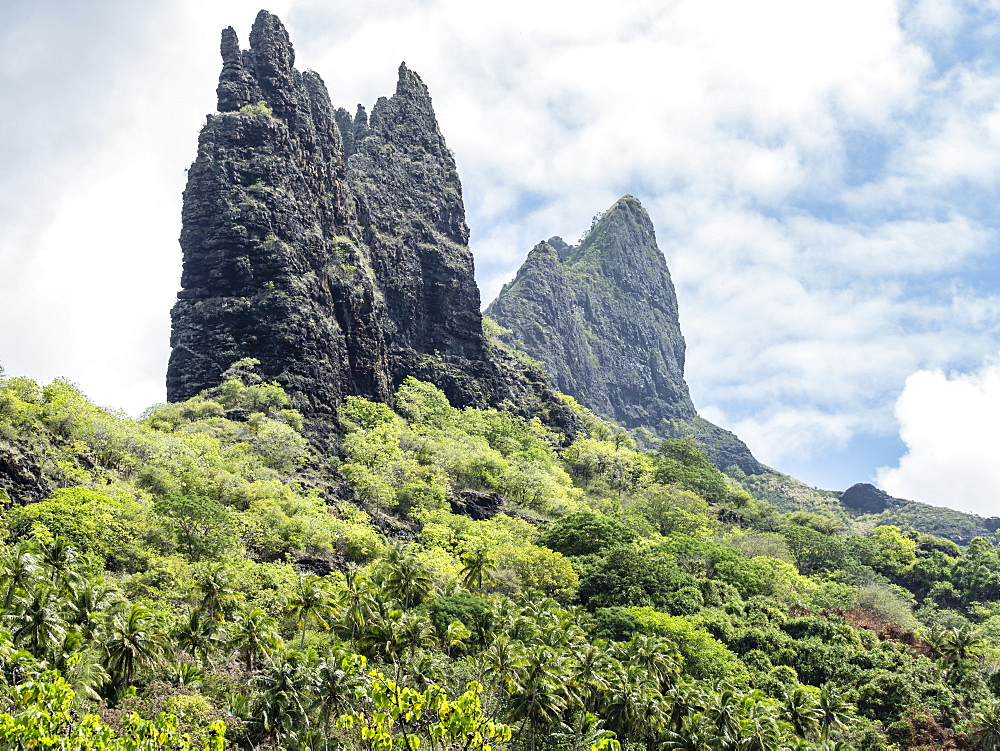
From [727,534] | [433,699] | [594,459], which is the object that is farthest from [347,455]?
[433,699]

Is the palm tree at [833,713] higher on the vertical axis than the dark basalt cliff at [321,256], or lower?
lower

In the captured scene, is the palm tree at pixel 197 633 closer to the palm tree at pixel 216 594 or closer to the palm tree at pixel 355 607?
the palm tree at pixel 216 594

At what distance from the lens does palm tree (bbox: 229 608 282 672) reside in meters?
52.5

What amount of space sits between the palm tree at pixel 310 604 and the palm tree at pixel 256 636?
4759 mm

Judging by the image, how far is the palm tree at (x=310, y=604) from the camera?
5878 cm

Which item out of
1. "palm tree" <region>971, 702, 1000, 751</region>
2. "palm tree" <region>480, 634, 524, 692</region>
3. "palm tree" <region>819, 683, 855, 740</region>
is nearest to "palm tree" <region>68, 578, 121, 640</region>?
"palm tree" <region>480, 634, 524, 692</region>

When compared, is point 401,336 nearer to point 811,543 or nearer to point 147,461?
point 147,461

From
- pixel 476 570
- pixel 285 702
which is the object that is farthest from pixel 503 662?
pixel 476 570

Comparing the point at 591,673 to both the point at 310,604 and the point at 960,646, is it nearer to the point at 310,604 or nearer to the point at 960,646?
the point at 310,604

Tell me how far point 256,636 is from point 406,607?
53.4 ft

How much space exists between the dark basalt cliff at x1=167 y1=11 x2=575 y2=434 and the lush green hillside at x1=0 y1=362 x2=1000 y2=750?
10863 mm

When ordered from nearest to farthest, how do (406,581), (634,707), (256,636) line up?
1. (256,636)
2. (634,707)
3. (406,581)

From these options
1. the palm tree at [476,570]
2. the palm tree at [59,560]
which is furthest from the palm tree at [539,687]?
the palm tree at [59,560]

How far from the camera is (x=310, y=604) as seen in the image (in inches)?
2314
